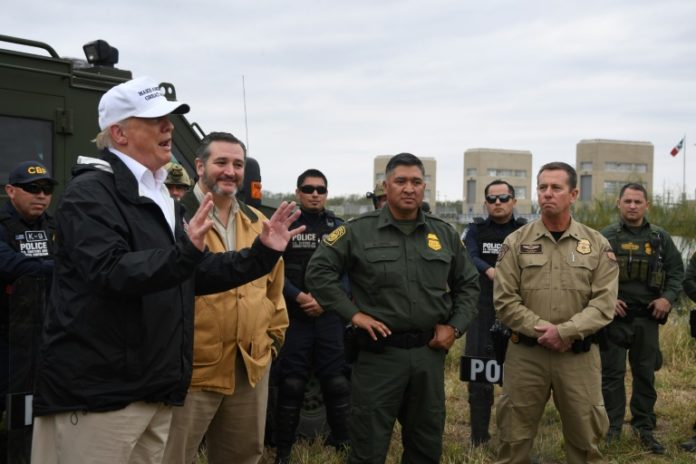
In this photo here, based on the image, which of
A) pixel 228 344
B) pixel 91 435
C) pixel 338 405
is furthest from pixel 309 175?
pixel 91 435

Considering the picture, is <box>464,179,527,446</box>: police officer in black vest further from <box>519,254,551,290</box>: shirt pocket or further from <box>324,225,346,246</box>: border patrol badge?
<box>324,225,346,246</box>: border patrol badge

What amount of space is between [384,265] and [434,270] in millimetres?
285

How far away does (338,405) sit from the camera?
17.2 ft

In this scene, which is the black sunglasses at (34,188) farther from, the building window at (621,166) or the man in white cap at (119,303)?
the building window at (621,166)

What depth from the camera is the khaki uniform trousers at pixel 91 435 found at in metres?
2.46

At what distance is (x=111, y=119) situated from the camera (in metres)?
2.62

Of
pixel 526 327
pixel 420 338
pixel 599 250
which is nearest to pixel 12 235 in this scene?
pixel 420 338

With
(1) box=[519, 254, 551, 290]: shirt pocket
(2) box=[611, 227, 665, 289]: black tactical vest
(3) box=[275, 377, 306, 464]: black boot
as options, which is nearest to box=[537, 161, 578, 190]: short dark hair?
(1) box=[519, 254, 551, 290]: shirt pocket

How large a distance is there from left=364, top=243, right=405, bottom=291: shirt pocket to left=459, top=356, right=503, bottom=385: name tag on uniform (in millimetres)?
1173

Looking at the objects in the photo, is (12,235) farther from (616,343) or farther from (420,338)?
(616,343)

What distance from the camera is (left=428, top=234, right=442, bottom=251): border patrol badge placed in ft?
14.0

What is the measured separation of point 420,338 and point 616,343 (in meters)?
2.45

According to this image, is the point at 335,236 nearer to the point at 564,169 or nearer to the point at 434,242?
the point at 434,242

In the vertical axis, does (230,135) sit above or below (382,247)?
above
